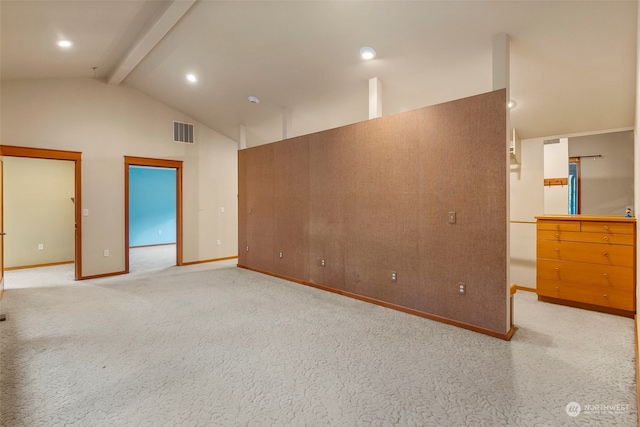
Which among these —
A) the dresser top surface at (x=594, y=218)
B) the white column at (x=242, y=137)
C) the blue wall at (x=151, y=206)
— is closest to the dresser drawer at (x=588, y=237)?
the dresser top surface at (x=594, y=218)

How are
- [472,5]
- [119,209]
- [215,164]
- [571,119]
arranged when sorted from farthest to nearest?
[215,164], [119,209], [571,119], [472,5]

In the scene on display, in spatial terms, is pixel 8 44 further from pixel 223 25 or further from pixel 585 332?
pixel 585 332

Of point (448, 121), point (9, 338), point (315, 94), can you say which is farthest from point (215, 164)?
point (448, 121)

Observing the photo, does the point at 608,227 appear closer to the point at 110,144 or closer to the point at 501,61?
the point at 501,61

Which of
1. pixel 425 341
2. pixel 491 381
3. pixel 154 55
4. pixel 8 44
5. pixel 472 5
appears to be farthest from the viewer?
pixel 154 55

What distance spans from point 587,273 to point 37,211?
910 cm

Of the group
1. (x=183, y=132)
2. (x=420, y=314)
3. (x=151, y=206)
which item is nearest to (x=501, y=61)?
(x=420, y=314)

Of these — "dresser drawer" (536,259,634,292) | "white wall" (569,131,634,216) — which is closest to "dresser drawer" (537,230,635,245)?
"dresser drawer" (536,259,634,292)

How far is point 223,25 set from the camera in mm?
3498

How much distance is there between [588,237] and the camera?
11.3ft

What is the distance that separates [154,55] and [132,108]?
1.68 m

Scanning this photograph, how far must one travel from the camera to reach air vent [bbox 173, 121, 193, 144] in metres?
6.21

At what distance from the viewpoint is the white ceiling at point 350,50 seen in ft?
8.72

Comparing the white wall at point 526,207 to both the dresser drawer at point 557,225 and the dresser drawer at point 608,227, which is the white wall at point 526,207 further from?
the dresser drawer at point 608,227
